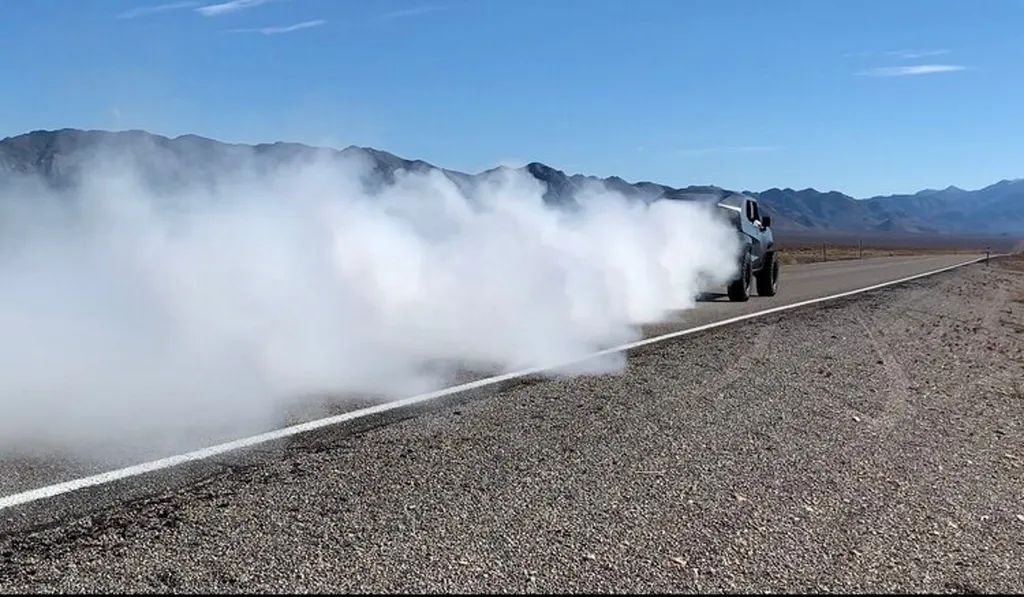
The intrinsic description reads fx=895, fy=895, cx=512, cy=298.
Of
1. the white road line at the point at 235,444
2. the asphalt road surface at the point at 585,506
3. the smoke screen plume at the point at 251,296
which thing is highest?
the smoke screen plume at the point at 251,296

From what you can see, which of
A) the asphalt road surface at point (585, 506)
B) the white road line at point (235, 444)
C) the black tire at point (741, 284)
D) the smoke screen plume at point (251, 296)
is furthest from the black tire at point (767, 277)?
the asphalt road surface at point (585, 506)

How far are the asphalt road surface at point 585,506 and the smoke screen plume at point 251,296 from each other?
1207 millimetres

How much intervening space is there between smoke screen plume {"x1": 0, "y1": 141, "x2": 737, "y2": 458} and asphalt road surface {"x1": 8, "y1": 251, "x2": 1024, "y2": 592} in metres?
1.21

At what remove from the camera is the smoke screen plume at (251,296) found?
6.83m

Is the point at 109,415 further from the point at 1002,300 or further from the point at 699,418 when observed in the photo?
the point at 1002,300

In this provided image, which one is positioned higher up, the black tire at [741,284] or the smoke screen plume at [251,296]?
the smoke screen plume at [251,296]

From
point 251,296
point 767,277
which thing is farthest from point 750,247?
point 251,296

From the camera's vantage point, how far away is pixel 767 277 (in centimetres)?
1997

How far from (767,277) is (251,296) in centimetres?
1373

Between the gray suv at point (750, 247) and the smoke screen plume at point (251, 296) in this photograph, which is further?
the gray suv at point (750, 247)

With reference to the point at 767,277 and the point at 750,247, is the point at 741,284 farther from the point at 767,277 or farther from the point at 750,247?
the point at 767,277

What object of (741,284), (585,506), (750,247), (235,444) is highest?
(750,247)

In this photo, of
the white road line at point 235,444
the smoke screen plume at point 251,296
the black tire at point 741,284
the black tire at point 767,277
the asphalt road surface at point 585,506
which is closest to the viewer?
the asphalt road surface at point 585,506

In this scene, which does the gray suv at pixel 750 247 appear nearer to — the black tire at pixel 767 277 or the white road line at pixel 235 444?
the black tire at pixel 767 277
